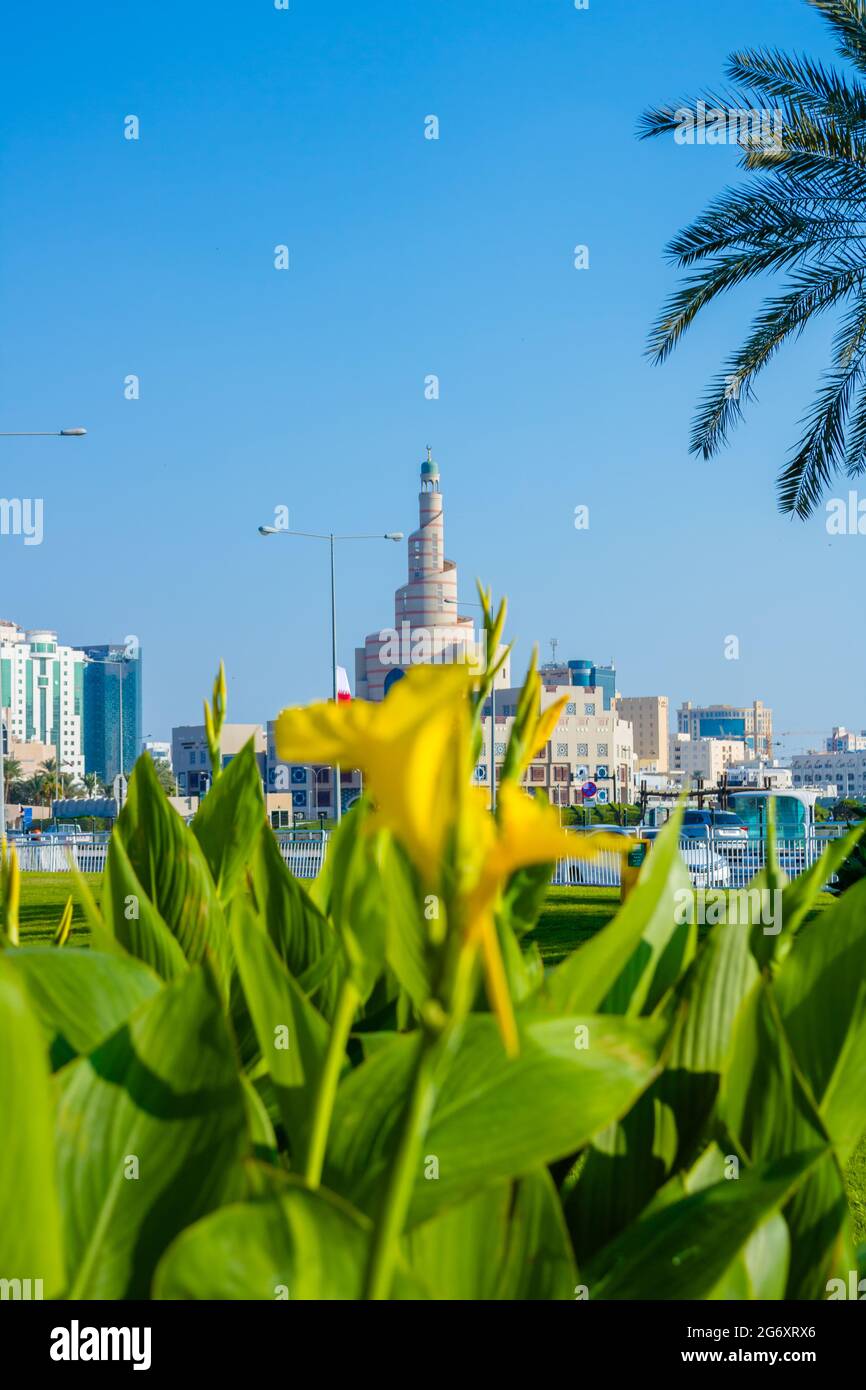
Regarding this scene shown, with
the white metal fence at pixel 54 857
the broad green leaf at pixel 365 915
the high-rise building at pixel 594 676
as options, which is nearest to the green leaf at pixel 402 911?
the broad green leaf at pixel 365 915

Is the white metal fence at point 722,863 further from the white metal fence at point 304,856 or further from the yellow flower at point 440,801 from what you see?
the yellow flower at point 440,801

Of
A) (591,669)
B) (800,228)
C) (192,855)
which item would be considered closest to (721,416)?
(800,228)

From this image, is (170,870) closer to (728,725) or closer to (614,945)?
(614,945)

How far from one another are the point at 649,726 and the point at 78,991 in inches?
4760

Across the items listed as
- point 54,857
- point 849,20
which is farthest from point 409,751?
point 54,857

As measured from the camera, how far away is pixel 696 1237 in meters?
0.67

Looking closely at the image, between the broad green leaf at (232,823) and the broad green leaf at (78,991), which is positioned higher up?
the broad green leaf at (232,823)

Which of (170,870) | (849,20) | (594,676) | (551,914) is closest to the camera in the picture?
(170,870)

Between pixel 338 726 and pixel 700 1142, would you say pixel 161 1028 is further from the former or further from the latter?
pixel 700 1142

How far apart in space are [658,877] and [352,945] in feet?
0.82

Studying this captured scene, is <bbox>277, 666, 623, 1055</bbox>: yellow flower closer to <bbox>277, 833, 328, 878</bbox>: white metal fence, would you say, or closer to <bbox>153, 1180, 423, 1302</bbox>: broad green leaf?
<bbox>153, 1180, 423, 1302</bbox>: broad green leaf

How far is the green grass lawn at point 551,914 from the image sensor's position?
9.88 m

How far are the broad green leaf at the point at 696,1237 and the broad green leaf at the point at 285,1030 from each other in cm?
20
